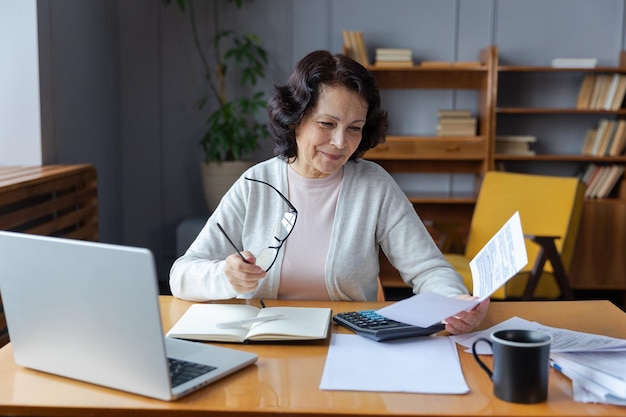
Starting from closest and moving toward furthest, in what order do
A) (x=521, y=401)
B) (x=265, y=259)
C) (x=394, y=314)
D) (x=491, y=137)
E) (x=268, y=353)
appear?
(x=521, y=401)
(x=268, y=353)
(x=394, y=314)
(x=265, y=259)
(x=491, y=137)

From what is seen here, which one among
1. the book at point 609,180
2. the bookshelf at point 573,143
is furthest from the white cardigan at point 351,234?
the book at point 609,180

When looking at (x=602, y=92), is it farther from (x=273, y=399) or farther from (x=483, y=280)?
(x=273, y=399)

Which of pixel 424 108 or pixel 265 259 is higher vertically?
pixel 424 108

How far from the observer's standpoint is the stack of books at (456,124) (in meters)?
4.95

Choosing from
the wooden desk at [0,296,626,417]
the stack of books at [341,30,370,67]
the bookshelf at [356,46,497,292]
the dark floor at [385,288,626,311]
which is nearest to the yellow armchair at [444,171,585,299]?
the bookshelf at [356,46,497,292]

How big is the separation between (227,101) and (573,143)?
2.33 metres

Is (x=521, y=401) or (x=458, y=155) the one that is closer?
(x=521, y=401)

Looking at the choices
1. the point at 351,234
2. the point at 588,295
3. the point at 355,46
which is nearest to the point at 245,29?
the point at 355,46

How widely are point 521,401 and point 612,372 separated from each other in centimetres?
21

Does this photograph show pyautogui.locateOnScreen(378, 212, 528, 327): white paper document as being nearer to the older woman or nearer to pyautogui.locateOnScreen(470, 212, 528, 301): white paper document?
pyautogui.locateOnScreen(470, 212, 528, 301): white paper document

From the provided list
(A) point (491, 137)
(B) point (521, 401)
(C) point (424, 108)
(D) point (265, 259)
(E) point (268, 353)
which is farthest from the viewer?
(C) point (424, 108)

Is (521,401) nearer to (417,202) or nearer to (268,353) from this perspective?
(268,353)

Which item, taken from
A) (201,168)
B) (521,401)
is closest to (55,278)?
(521,401)

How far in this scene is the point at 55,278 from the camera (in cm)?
126
